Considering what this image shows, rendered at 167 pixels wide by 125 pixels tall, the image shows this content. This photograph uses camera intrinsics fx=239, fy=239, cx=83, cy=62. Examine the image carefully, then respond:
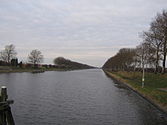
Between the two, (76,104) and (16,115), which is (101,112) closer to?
(76,104)

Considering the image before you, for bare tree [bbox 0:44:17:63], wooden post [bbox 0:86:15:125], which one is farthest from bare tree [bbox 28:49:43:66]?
wooden post [bbox 0:86:15:125]

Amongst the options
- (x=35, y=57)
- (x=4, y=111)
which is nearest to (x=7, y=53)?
(x=35, y=57)

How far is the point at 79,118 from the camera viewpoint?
16.3 meters

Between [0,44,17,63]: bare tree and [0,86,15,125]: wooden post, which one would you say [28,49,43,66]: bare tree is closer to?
[0,44,17,63]: bare tree

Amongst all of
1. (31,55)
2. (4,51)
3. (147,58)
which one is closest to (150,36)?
(147,58)

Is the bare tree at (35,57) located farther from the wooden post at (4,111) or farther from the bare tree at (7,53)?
the wooden post at (4,111)

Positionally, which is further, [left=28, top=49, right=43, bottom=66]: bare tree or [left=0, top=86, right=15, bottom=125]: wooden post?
[left=28, top=49, right=43, bottom=66]: bare tree

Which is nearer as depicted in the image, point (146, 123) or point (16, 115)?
point (146, 123)

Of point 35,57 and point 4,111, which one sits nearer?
point 4,111

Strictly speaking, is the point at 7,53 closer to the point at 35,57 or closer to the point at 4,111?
the point at 35,57

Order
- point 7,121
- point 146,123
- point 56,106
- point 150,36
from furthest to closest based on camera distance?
point 150,36 → point 56,106 → point 146,123 → point 7,121

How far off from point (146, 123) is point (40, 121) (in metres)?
6.77

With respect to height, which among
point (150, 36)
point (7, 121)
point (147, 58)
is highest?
point (150, 36)

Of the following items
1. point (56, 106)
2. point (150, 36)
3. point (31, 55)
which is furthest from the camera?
point (31, 55)
